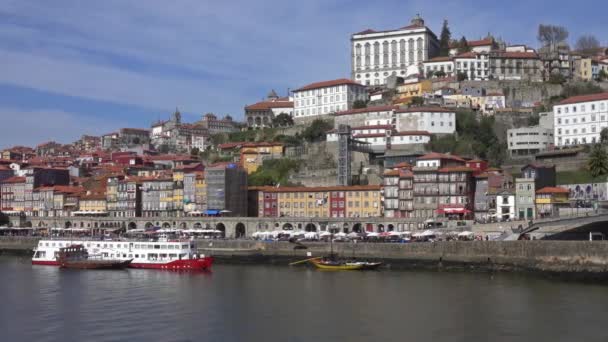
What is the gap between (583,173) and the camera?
6444cm

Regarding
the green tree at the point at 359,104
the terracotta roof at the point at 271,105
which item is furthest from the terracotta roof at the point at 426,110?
the terracotta roof at the point at 271,105

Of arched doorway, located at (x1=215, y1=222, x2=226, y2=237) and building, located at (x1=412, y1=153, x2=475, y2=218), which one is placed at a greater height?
building, located at (x1=412, y1=153, x2=475, y2=218)

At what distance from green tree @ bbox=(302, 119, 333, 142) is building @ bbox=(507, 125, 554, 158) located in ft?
70.6

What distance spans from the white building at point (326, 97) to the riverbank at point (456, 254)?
129 feet

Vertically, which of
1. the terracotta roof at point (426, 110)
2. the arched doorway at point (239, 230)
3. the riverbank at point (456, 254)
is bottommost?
the riverbank at point (456, 254)

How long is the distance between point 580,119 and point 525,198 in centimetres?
1794

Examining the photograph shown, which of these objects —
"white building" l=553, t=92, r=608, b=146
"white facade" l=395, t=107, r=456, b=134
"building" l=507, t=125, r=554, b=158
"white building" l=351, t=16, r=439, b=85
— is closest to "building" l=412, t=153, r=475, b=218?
"building" l=507, t=125, r=554, b=158

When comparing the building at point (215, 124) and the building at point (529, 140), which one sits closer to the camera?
the building at point (529, 140)

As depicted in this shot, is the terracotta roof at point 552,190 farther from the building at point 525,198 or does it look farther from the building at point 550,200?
the building at point 525,198

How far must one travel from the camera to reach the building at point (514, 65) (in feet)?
297

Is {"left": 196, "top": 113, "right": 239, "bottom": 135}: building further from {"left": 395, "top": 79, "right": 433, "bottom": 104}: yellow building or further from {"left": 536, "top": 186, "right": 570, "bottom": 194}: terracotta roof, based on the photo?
{"left": 536, "top": 186, "right": 570, "bottom": 194}: terracotta roof

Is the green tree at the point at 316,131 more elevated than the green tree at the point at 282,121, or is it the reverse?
the green tree at the point at 282,121

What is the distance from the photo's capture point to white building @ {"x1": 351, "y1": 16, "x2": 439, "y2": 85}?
3959 inches

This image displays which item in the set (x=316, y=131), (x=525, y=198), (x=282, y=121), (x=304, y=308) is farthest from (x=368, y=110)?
(x=304, y=308)
